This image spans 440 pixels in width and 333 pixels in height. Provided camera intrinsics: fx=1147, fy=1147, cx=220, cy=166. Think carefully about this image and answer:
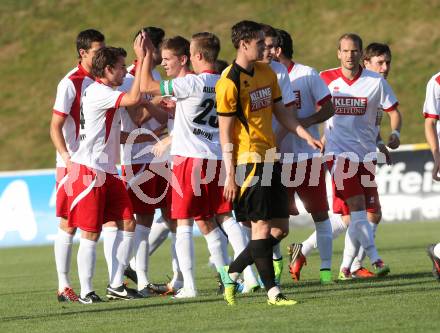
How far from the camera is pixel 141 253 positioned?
1112 centimetres

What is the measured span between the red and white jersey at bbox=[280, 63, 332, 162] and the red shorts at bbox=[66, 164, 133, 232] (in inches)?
67.0

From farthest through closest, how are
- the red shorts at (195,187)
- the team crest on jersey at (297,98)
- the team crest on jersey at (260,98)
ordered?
1. the team crest on jersey at (297,98)
2. the red shorts at (195,187)
3. the team crest on jersey at (260,98)

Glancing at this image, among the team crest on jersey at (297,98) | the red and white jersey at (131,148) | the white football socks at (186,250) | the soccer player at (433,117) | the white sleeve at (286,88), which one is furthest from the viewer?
the red and white jersey at (131,148)

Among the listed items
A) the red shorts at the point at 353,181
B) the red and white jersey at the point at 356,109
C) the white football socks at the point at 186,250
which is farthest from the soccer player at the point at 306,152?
the white football socks at the point at 186,250

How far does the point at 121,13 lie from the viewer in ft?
130

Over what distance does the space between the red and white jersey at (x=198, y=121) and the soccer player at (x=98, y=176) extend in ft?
1.98

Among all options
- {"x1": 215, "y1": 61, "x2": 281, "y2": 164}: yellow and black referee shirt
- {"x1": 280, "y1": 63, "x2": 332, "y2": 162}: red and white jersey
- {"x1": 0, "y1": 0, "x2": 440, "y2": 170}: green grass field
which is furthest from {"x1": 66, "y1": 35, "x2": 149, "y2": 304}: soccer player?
{"x1": 0, "y1": 0, "x2": 440, "y2": 170}: green grass field

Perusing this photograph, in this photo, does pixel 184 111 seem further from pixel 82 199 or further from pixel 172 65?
pixel 82 199

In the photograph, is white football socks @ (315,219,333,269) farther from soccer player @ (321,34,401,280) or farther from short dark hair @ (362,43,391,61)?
short dark hair @ (362,43,391,61)

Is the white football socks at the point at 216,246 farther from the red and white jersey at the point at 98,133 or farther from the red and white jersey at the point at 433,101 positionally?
the red and white jersey at the point at 433,101

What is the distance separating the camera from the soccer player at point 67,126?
10.4m

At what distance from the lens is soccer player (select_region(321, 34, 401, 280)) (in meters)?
11.5

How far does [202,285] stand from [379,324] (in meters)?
4.34

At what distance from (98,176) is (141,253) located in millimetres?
1262
